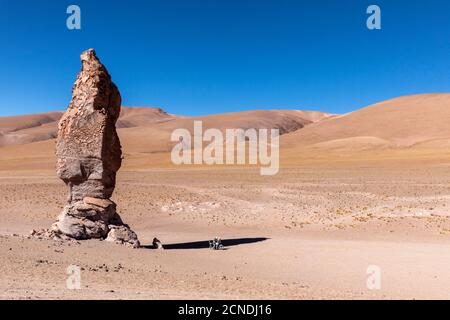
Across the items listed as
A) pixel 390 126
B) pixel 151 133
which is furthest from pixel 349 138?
pixel 151 133

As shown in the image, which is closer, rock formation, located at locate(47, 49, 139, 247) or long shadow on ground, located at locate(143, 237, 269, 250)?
rock formation, located at locate(47, 49, 139, 247)

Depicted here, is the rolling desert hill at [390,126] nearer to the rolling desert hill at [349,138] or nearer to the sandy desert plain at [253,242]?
the rolling desert hill at [349,138]

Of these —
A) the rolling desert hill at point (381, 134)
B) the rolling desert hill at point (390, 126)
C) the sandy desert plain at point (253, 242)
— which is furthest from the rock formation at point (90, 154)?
the rolling desert hill at point (390, 126)

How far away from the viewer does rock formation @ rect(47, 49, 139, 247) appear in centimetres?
1612

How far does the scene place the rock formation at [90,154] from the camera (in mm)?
16125

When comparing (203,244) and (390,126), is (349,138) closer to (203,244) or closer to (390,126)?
(390,126)

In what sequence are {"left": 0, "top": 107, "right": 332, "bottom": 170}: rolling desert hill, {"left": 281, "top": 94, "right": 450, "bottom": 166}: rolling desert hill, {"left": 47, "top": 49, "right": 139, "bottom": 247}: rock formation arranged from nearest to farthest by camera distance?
{"left": 47, "top": 49, "right": 139, "bottom": 247}: rock formation < {"left": 281, "top": 94, "right": 450, "bottom": 166}: rolling desert hill < {"left": 0, "top": 107, "right": 332, "bottom": 170}: rolling desert hill

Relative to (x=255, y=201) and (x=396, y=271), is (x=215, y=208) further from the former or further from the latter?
(x=396, y=271)

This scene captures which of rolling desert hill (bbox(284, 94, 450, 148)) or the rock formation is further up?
rolling desert hill (bbox(284, 94, 450, 148))

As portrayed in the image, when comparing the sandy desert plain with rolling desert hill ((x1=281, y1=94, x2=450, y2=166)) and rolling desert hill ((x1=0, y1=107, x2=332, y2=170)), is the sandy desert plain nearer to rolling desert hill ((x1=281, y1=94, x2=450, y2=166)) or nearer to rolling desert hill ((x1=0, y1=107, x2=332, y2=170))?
rolling desert hill ((x1=281, y1=94, x2=450, y2=166))

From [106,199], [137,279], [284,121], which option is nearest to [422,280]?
[137,279]

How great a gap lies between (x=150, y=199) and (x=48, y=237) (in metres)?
16.9

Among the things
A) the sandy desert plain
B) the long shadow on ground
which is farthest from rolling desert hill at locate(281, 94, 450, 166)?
the long shadow on ground

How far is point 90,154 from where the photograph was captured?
16328mm
